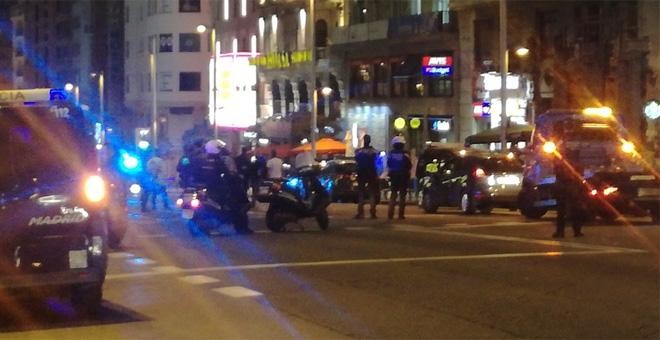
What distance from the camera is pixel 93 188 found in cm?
1120

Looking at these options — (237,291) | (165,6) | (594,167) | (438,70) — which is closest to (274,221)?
(594,167)

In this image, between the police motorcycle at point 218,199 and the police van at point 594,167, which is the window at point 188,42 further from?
the police motorcycle at point 218,199

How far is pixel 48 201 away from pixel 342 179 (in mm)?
26007

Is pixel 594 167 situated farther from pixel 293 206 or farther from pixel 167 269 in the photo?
pixel 167 269

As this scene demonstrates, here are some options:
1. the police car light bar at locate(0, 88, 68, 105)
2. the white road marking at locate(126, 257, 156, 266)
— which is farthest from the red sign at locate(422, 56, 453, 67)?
the police car light bar at locate(0, 88, 68, 105)

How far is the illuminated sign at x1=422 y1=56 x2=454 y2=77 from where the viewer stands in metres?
49.3

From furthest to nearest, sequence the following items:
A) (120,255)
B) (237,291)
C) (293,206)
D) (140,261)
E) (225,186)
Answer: (293,206) → (225,186) → (120,255) → (140,261) → (237,291)

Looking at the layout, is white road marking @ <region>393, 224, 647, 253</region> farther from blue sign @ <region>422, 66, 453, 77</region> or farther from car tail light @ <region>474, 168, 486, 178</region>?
blue sign @ <region>422, 66, 453, 77</region>

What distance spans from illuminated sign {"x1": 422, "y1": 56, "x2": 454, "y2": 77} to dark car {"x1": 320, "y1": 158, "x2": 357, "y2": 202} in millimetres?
13245

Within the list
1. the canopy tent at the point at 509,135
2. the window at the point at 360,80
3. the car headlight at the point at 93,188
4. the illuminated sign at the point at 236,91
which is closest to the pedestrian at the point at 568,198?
the car headlight at the point at 93,188

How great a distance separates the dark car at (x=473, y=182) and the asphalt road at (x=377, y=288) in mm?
5696

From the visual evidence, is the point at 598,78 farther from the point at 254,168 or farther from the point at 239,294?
the point at 239,294

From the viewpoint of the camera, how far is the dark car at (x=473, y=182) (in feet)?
87.9

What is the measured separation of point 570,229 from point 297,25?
46.2 metres
